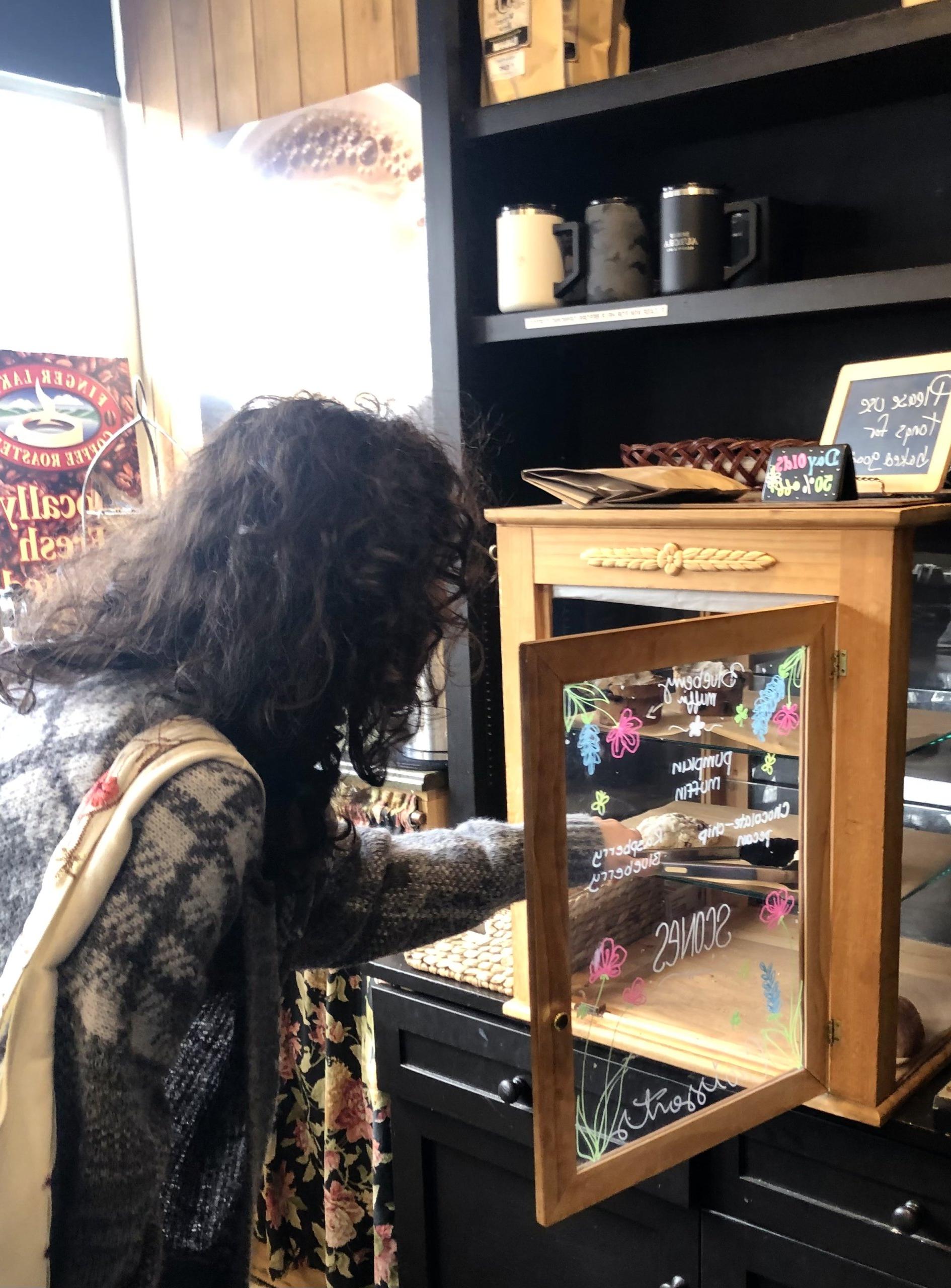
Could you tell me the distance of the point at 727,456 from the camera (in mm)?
1521

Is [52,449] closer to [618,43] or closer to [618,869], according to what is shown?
[618,43]

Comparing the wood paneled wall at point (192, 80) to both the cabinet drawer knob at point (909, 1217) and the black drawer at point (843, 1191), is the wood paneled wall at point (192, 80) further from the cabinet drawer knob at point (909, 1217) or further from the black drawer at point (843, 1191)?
the cabinet drawer knob at point (909, 1217)

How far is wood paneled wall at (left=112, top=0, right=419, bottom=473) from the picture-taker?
2.10 meters

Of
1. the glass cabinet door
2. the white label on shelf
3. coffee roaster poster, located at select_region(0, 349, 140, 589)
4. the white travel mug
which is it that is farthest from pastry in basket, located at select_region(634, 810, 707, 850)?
coffee roaster poster, located at select_region(0, 349, 140, 589)

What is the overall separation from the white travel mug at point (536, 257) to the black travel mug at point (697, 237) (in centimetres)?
16

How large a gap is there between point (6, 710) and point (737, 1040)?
86 cm

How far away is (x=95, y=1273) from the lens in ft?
2.77

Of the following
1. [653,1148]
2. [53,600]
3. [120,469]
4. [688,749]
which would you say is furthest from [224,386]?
[653,1148]

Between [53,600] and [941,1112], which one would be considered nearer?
[53,600]

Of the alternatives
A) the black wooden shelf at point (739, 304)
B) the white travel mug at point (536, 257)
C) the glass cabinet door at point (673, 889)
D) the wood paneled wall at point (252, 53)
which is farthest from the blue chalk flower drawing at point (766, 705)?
the wood paneled wall at point (252, 53)

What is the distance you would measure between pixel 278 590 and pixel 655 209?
1105 millimetres

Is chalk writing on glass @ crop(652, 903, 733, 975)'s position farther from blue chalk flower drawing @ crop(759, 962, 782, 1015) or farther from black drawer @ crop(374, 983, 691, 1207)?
black drawer @ crop(374, 983, 691, 1207)

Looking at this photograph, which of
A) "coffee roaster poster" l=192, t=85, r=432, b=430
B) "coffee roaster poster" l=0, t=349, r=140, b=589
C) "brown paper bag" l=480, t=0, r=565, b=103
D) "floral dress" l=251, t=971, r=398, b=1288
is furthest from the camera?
"coffee roaster poster" l=0, t=349, r=140, b=589

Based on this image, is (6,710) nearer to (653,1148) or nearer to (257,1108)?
(257,1108)
